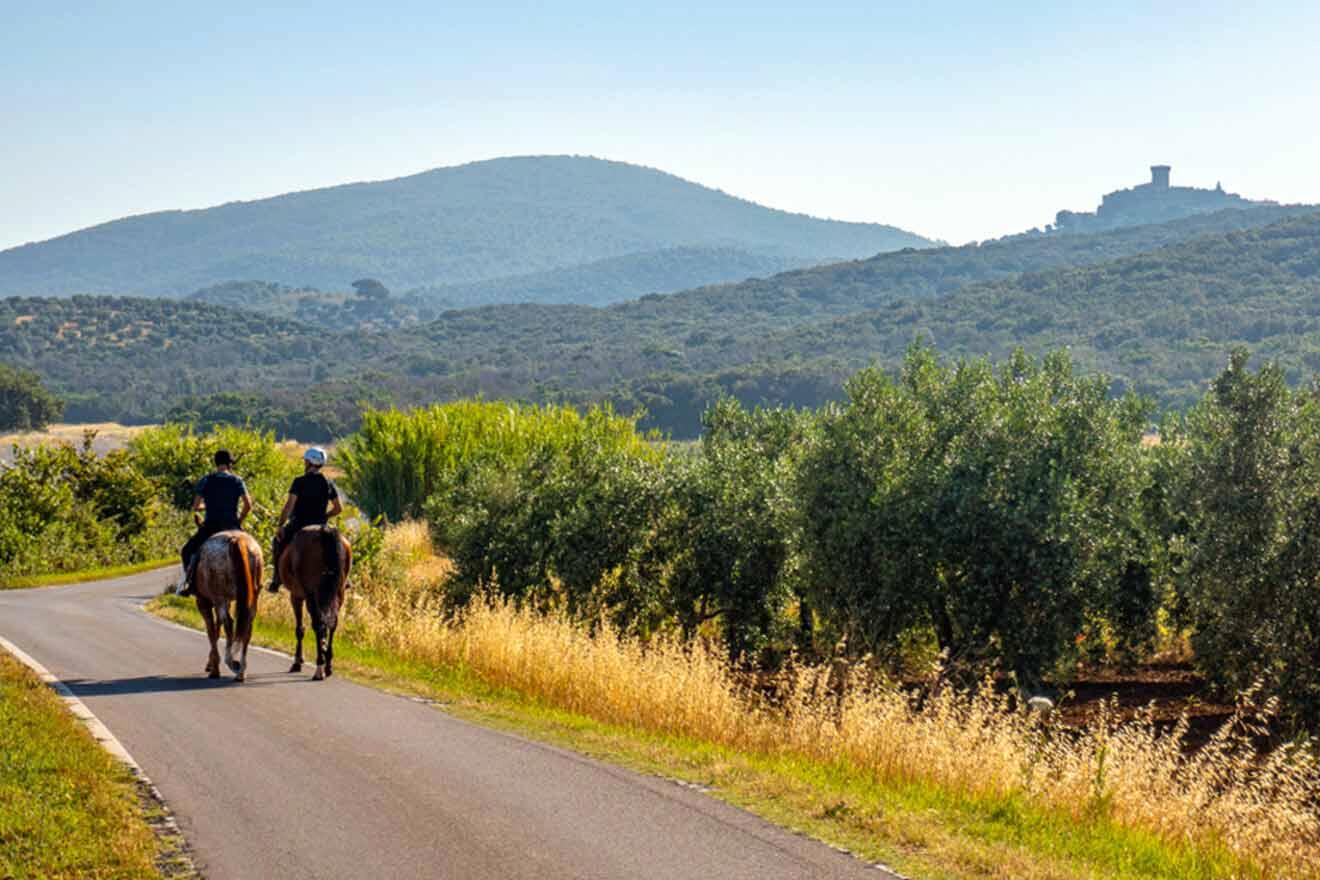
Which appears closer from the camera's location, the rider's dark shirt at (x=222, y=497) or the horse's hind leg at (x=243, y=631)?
the horse's hind leg at (x=243, y=631)

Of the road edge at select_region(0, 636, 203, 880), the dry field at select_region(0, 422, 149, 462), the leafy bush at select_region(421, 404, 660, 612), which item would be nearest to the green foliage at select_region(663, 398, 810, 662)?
the leafy bush at select_region(421, 404, 660, 612)

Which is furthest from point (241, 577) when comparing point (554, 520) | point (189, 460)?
point (189, 460)

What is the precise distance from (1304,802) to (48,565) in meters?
35.0

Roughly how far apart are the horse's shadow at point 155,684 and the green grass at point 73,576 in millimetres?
22720

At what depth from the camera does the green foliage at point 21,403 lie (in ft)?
347

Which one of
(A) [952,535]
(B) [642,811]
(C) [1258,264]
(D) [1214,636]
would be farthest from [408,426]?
(C) [1258,264]

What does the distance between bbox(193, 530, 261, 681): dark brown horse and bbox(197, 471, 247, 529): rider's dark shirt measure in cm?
22

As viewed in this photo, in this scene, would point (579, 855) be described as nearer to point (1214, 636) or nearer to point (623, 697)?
point (623, 697)

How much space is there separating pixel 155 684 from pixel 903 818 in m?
9.33

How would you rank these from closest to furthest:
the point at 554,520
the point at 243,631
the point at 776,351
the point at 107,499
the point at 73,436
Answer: the point at 243,631 → the point at 554,520 → the point at 107,499 → the point at 73,436 → the point at 776,351

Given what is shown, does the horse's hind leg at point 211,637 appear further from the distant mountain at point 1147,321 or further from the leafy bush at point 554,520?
the distant mountain at point 1147,321

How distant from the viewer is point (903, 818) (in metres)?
10.1

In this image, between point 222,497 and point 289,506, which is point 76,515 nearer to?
point 222,497

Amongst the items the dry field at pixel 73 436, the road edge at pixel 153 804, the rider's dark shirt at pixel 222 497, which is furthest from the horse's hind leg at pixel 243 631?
the dry field at pixel 73 436
